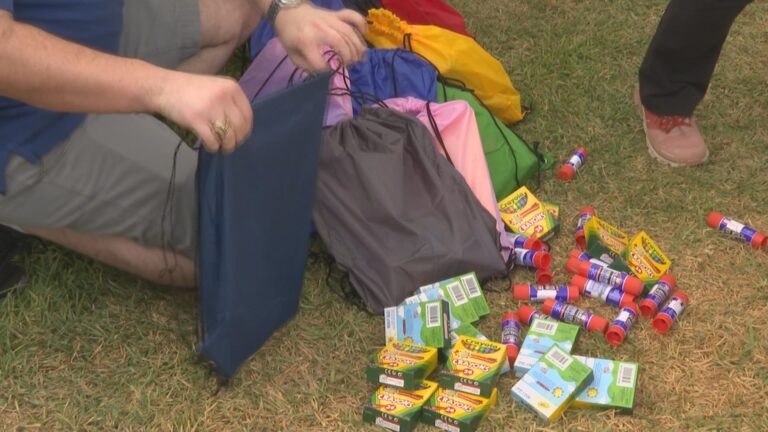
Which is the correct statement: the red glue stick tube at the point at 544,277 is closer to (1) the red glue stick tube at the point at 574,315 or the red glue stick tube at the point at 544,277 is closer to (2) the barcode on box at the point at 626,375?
(1) the red glue stick tube at the point at 574,315

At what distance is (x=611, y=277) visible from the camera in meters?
2.13

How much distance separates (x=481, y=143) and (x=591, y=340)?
60cm

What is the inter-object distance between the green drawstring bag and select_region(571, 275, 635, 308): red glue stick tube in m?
0.37

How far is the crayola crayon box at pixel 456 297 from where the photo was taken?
204cm

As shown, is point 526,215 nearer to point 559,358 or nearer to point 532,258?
point 532,258


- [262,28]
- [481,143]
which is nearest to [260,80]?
[262,28]

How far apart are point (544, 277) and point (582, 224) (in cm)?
21

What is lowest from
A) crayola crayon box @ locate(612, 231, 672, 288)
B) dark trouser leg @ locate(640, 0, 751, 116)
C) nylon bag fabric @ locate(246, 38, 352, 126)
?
crayola crayon box @ locate(612, 231, 672, 288)

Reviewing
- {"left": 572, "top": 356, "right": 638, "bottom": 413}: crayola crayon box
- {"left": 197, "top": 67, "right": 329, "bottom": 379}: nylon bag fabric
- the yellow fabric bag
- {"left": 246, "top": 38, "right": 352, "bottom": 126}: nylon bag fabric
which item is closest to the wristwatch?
{"left": 197, "top": 67, "right": 329, "bottom": 379}: nylon bag fabric

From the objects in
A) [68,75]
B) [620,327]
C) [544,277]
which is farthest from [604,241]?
→ [68,75]

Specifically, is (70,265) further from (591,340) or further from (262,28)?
(591,340)

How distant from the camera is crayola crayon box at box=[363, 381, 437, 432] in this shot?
1.77 metres

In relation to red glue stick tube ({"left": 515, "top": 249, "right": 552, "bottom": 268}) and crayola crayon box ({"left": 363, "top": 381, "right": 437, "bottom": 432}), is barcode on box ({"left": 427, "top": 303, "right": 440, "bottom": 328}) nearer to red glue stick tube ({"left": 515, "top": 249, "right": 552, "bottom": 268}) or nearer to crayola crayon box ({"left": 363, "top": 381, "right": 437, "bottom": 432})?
crayola crayon box ({"left": 363, "top": 381, "right": 437, "bottom": 432})

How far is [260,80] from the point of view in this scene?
245 centimetres
